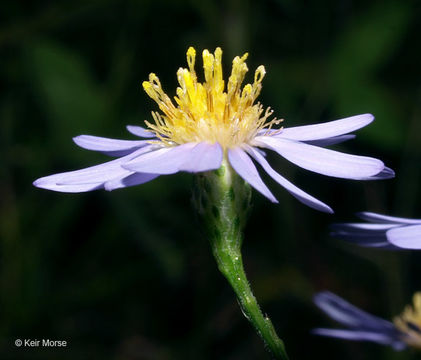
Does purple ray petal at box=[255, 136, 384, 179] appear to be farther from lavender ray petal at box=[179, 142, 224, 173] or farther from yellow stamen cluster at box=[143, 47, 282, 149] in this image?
lavender ray petal at box=[179, 142, 224, 173]

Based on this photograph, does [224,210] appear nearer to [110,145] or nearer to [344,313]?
[110,145]

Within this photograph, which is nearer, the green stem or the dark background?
the green stem

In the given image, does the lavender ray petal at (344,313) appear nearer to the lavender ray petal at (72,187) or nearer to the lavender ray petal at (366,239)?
the lavender ray petal at (366,239)

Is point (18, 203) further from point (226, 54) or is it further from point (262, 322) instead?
point (262, 322)

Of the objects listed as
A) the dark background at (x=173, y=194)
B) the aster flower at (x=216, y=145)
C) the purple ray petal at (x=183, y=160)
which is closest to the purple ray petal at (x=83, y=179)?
the aster flower at (x=216, y=145)

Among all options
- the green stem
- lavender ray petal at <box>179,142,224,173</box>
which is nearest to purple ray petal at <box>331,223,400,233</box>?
the green stem

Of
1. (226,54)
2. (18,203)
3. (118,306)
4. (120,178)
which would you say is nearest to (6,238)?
(18,203)
